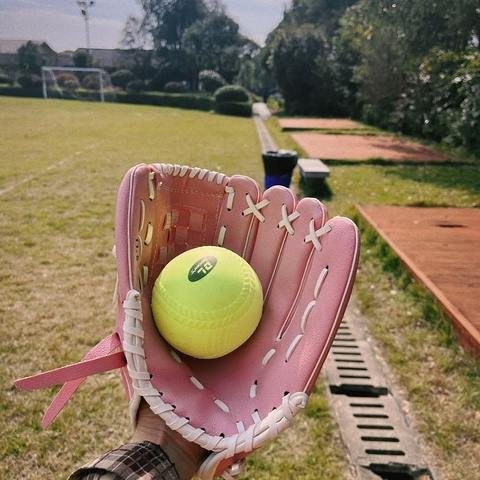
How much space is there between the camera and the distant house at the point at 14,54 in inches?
1619

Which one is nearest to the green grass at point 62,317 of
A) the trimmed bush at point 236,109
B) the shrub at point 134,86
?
the trimmed bush at point 236,109

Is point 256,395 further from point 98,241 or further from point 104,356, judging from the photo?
point 98,241

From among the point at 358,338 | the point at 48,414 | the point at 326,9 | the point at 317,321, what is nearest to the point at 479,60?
the point at 358,338

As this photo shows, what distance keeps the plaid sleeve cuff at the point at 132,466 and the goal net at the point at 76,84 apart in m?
37.0

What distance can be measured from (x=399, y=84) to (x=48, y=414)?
1564 cm

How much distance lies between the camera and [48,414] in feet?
4.68

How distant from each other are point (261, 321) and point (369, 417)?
0.91 meters

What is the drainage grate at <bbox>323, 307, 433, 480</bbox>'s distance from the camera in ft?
5.99

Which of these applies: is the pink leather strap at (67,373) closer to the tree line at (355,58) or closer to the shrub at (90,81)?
the tree line at (355,58)

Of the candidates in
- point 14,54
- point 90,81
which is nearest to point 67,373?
point 90,81

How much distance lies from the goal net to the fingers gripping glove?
119 feet

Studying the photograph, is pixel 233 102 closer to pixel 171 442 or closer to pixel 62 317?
pixel 62 317

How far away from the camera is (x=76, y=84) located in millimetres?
39125

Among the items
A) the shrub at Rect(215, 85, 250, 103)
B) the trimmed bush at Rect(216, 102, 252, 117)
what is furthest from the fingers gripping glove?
the shrub at Rect(215, 85, 250, 103)
